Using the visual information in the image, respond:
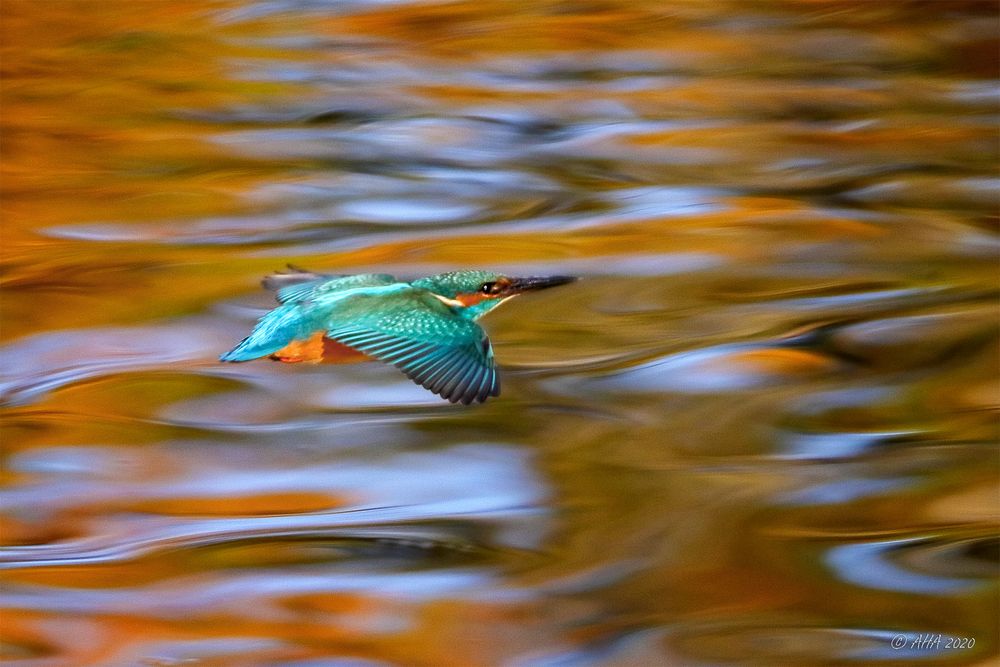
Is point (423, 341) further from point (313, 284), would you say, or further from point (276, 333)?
point (313, 284)

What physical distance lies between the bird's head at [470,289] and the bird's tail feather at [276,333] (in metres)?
0.14

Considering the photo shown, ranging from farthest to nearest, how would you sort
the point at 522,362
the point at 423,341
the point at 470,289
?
1. the point at 522,362
2. the point at 470,289
3. the point at 423,341

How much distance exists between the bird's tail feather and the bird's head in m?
0.14

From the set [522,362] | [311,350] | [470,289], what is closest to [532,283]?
[522,362]

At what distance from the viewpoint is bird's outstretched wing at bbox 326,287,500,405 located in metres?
1.31

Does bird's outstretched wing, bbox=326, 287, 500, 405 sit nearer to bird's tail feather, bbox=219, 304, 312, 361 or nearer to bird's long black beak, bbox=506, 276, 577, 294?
bird's tail feather, bbox=219, 304, 312, 361

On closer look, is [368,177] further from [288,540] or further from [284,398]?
[288,540]

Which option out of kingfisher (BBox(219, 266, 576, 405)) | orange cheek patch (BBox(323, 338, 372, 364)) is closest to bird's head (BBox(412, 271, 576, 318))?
kingfisher (BBox(219, 266, 576, 405))

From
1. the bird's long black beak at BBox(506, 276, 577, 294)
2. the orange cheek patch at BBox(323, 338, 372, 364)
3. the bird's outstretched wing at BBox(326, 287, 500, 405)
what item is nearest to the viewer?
the bird's outstretched wing at BBox(326, 287, 500, 405)

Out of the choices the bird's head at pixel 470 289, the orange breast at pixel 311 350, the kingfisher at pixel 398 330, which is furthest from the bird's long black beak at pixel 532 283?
the orange breast at pixel 311 350

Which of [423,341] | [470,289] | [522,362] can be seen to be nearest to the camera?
[423,341]

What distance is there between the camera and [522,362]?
170 cm

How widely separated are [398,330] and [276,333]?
0.14 m

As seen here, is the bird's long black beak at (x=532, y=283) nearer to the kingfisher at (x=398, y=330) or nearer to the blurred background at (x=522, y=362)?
the blurred background at (x=522, y=362)
